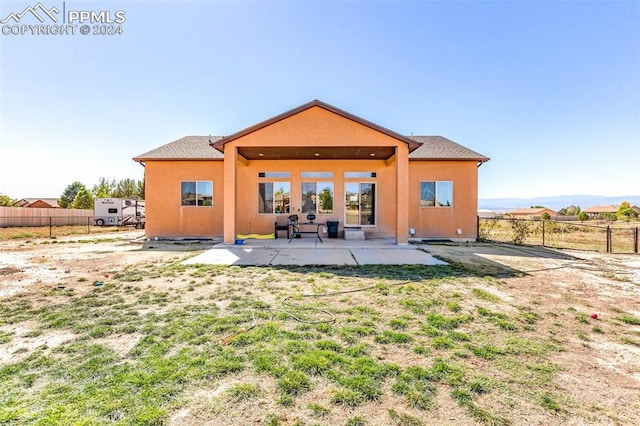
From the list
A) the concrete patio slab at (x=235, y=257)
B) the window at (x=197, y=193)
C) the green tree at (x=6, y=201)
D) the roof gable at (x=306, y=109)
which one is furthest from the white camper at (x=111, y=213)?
the green tree at (x=6, y=201)

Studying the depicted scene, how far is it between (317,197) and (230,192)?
13.5ft

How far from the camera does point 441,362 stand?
2.65 meters

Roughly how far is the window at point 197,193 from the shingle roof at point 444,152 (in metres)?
9.12

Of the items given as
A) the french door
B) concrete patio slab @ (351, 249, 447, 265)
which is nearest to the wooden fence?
the french door

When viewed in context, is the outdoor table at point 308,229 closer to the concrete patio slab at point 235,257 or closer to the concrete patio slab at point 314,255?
the concrete patio slab at point 314,255

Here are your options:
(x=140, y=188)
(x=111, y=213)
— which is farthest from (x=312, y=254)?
(x=140, y=188)

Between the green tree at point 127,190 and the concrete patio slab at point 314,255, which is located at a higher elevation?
the green tree at point 127,190

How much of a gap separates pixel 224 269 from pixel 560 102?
21030mm

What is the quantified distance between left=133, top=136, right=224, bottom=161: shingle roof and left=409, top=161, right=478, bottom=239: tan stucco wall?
878 centimetres

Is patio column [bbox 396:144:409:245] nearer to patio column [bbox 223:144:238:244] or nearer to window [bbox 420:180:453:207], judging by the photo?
window [bbox 420:180:453:207]

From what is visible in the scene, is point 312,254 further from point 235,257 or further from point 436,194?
point 436,194

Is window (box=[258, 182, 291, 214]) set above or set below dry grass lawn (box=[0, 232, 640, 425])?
above

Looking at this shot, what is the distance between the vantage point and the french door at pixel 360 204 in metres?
12.4

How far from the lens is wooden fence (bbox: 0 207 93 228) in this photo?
23.3 m
